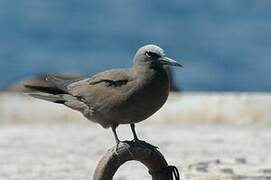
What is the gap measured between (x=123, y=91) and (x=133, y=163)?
12.5 feet

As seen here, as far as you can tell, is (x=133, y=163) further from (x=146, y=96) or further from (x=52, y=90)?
(x=146, y=96)

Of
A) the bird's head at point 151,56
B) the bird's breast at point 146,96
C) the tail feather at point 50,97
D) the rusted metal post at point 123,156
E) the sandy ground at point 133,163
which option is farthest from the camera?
the sandy ground at point 133,163

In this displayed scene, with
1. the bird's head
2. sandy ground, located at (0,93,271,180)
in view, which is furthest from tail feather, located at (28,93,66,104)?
sandy ground, located at (0,93,271,180)

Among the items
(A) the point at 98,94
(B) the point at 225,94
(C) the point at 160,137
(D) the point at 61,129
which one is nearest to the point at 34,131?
(D) the point at 61,129

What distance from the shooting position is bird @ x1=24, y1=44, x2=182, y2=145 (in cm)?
559

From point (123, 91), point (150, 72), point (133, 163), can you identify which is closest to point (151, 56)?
point (150, 72)

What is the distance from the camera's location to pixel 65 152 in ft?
33.8

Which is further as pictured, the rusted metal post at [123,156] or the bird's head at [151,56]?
the rusted metal post at [123,156]

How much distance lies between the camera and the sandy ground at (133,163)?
8680 millimetres

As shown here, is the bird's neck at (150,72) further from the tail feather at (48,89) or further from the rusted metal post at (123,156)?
the tail feather at (48,89)

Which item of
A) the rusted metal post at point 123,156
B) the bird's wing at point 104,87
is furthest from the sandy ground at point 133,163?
the bird's wing at point 104,87

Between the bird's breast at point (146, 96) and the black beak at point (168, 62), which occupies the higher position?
the black beak at point (168, 62)

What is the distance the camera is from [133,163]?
945cm

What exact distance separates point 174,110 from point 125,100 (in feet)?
22.6
